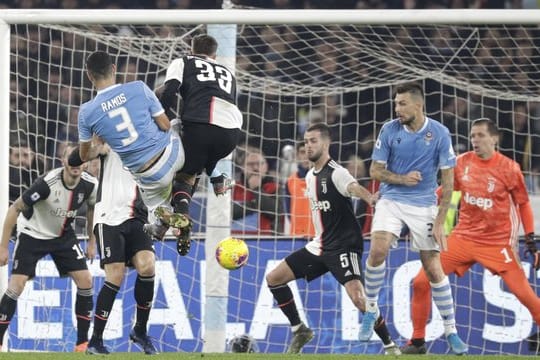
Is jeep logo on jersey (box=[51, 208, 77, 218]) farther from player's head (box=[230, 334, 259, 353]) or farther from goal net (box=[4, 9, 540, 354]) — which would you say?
player's head (box=[230, 334, 259, 353])

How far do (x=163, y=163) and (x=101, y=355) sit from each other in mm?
1429

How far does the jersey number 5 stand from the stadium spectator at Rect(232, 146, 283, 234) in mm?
3377

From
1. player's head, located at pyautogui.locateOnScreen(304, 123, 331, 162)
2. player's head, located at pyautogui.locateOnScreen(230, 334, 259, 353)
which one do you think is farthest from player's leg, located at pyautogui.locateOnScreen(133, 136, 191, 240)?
player's head, located at pyautogui.locateOnScreen(230, 334, 259, 353)

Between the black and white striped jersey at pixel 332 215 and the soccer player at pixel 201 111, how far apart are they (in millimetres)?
1656

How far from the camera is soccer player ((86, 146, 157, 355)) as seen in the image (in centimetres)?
940

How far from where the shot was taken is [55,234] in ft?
36.4

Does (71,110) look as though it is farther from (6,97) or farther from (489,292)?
(489,292)

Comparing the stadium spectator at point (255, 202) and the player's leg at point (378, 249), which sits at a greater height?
the stadium spectator at point (255, 202)

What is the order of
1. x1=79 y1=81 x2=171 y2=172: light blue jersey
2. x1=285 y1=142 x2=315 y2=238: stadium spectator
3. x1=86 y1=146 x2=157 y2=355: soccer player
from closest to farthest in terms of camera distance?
1. x1=79 y1=81 x2=171 y2=172: light blue jersey
2. x1=86 y1=146 x2=157 y2=355: soccer player
3. x1=285 y1=142 x2=315 y2=238: stadium spectator

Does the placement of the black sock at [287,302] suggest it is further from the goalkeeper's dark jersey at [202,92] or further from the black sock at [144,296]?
the goalkeeper's dark jersey at [202,92]

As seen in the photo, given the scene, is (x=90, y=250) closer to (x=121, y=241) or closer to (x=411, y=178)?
(x=121, y=241)

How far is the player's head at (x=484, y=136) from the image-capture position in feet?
36.0

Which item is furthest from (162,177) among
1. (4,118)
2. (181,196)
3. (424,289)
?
(424,289)

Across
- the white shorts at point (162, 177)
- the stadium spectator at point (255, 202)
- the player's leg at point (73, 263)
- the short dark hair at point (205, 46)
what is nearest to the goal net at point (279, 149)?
the stadium spectator at point (255, 202)
